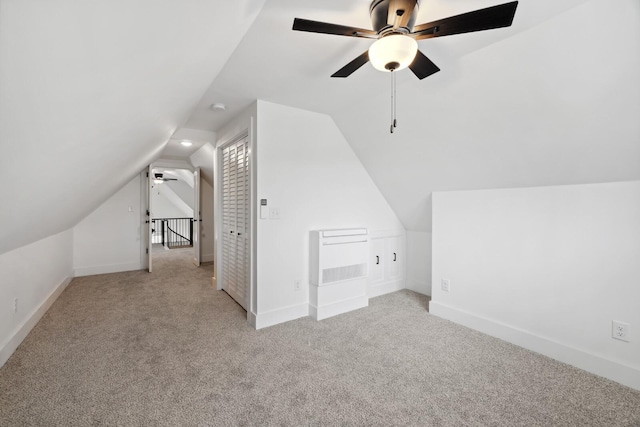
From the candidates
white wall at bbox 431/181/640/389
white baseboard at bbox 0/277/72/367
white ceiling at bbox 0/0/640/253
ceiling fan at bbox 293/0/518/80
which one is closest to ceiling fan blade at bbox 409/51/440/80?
ceiling fan at bbox 293/0/518/80

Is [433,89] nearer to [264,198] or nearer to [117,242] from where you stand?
[264,198]

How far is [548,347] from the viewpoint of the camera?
2340mm

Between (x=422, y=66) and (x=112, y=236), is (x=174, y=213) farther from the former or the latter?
(x=422, y=66)

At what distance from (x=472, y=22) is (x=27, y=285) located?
409 centimetres

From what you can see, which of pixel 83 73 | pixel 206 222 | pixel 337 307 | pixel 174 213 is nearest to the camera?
pixel 83 73

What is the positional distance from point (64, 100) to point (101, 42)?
29 centimetres

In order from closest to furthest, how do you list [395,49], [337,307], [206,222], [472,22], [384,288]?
[472,22] → [395,49] → [337,307] → [384,288] → [206,222]

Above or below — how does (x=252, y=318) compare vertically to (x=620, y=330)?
below

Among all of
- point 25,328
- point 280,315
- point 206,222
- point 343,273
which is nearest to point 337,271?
point 343,273

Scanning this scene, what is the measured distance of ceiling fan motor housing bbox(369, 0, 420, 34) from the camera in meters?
1.40

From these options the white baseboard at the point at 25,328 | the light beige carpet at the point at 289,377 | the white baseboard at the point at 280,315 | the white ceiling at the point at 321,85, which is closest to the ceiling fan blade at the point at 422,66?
the white ceiling at the point at 321,85

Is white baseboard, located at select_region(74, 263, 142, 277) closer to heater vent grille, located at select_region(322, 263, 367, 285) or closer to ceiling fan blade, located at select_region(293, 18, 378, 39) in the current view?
heater vent grille, located at select_region(322, 263, 367, 285)

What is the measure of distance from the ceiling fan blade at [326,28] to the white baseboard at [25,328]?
3072 millimetres

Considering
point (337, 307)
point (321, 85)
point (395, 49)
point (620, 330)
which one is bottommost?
point (337, 307)
